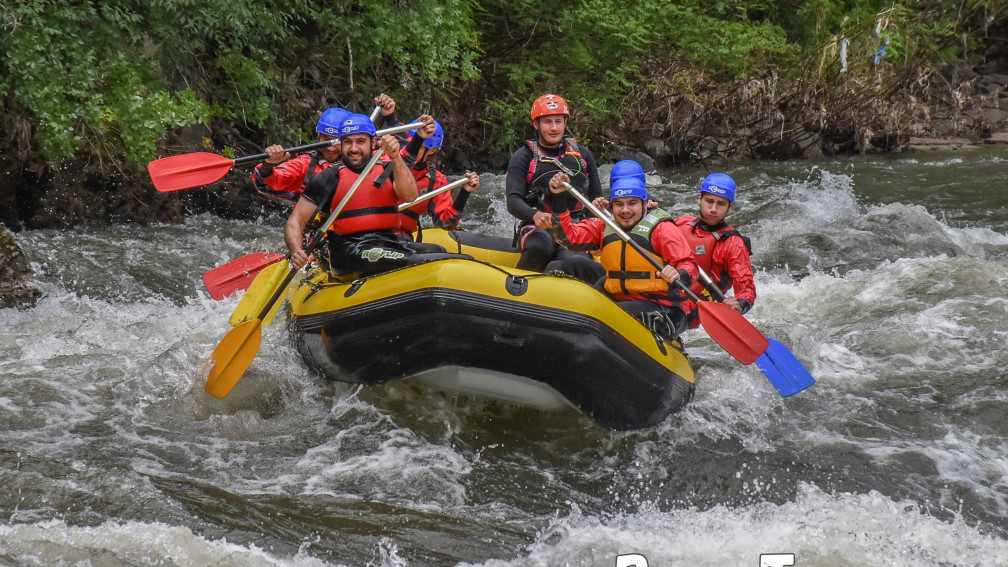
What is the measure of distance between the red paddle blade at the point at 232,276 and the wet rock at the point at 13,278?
4.38 ft

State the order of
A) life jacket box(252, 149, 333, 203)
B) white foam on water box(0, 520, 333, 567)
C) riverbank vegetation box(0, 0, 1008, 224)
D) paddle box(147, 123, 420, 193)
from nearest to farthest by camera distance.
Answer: white foam on water box(0, 520, 333, 567) < paddle box(147, 123, 420, 193) < life jacket box(252, 149, 333, 203) < riverbank vegetation box(0, 0, 1008, 224)

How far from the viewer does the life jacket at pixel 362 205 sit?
497cm

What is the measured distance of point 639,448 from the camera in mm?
4543

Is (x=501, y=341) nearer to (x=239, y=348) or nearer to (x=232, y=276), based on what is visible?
(x=239, y=348)

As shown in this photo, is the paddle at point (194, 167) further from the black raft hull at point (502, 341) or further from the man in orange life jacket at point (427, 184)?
the black raft hull at point (502, 341)

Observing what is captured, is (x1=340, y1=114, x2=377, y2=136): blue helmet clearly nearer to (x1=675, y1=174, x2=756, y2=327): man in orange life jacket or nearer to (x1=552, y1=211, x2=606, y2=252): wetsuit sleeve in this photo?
(x1=552, y1=211, x2=606, y2=252): wetsuit sleeve

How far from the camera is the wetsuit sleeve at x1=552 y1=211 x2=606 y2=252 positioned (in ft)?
17.4

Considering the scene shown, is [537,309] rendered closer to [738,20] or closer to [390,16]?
[390,16]

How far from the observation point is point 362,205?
196 inches

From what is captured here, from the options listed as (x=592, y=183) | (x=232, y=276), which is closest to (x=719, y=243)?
(x=592, y=183)

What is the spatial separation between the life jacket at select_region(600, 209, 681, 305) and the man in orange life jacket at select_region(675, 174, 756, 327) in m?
0.22

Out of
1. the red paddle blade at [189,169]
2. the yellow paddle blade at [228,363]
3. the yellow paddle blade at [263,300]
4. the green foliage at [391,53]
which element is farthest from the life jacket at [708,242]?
the green foliage at [391,53]

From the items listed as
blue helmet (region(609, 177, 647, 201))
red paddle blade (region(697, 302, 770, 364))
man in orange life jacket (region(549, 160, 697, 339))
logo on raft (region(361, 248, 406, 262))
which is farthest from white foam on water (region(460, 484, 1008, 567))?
blue helmet (region(609, 177, 647, 201))

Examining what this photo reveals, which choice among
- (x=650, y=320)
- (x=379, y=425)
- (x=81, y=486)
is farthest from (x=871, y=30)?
(x=81, y=486)
